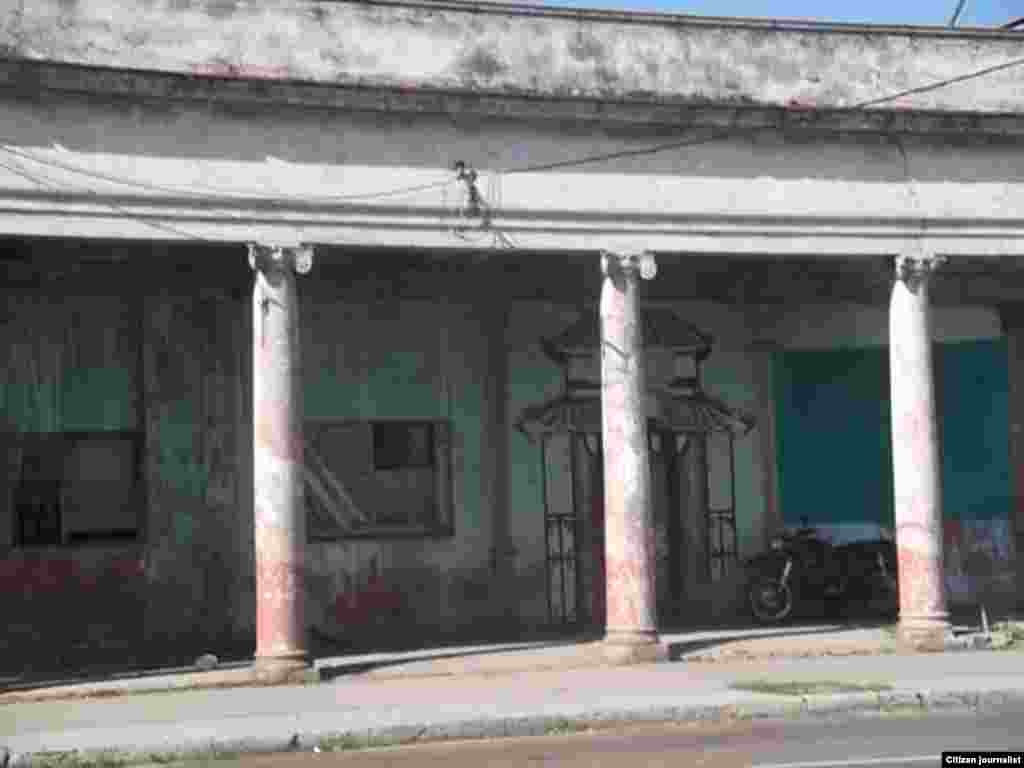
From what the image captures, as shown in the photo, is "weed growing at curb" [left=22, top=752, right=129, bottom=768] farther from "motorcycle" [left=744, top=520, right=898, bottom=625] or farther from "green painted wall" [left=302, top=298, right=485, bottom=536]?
"motorcycle" [left=744, top=520, right=898, bottom=625]

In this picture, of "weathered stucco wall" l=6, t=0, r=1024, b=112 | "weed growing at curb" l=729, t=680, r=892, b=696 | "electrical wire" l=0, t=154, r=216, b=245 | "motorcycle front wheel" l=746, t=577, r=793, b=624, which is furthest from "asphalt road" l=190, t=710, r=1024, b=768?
"motorcycle front wheel" l=746, t=577, r=793, b=624

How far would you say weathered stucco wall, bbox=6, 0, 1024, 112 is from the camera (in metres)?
17.3

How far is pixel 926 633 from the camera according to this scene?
1914 cm

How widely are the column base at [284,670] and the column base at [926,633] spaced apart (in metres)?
6.76

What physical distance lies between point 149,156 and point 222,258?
247 cm

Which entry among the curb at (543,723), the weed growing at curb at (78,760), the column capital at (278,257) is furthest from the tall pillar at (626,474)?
the weed growing at curb at (78,760)

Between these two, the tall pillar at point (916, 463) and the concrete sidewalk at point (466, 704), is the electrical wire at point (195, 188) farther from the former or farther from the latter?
the tall pillar at point (916, 463)

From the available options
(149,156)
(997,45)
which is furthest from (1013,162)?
(149,156)

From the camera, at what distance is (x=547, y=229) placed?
18.5 metres

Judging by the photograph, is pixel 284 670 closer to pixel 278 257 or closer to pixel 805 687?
pixel 278 257

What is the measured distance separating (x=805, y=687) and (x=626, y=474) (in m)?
3.70

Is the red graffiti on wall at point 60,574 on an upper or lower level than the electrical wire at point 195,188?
lower

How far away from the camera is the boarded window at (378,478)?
21594 millimetres

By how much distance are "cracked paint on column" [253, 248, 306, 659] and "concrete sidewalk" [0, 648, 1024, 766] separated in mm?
882
